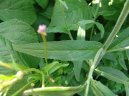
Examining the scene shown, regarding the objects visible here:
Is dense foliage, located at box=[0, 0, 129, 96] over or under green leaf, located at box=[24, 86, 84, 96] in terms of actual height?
under

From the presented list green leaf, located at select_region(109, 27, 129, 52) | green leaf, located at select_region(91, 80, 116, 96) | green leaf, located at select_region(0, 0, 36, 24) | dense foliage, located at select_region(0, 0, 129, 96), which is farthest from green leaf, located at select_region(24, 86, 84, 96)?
green leaf, located at select_region(0, 0, 36, 24)

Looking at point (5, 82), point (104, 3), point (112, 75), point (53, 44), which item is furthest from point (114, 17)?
point (5, 82)

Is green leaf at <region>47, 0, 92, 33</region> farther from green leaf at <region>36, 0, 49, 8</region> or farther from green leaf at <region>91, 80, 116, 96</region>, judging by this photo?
green leaf at <region>91, 80, 116, 96</region>

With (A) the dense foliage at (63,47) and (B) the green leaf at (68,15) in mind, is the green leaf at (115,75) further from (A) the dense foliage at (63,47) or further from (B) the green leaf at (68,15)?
(B) the green leaf at (68,15)

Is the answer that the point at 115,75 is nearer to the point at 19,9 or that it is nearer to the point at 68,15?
the point at 68,15

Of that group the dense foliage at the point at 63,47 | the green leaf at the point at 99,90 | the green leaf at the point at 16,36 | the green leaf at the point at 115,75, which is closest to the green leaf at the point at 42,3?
the dense foliage at the point at 63,47

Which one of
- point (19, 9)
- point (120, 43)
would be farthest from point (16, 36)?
point (120, 43)

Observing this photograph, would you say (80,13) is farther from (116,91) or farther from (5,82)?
(5,82)
